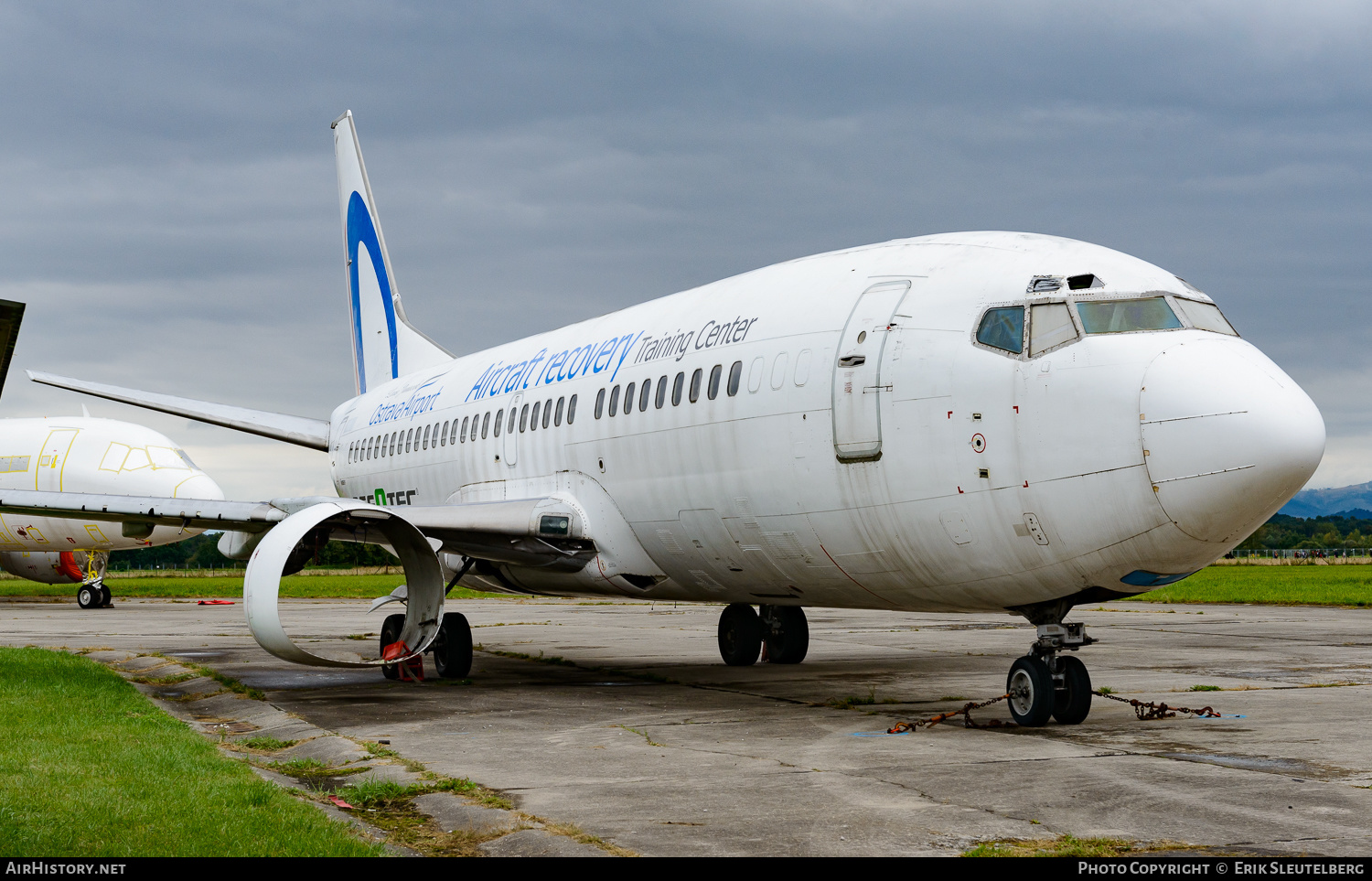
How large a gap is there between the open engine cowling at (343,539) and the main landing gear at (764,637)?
16.3 feet

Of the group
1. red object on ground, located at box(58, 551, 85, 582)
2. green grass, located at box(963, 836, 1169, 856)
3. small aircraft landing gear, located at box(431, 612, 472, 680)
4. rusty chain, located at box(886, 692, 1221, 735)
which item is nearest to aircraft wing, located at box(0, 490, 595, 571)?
small aircraft landing gear, located at box(431, 612, 472, 680)

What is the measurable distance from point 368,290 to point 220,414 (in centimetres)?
471

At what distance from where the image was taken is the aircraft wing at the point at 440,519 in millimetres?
14062

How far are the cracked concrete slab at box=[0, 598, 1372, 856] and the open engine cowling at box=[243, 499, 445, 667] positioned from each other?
28.5 inches

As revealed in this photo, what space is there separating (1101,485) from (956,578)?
1.63m

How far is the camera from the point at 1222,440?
8367mm

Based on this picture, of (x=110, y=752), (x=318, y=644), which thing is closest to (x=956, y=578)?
(x=110, y=752)

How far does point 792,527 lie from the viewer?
11141mm

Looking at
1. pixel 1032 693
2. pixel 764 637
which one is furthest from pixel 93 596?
pixel 1032 693

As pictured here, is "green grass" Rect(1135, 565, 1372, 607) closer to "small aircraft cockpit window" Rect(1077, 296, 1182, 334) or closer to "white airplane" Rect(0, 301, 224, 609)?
"small aircraft cockpit window" Rect(1077, 296, 1182, 334)

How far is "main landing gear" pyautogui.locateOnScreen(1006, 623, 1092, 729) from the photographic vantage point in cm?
973

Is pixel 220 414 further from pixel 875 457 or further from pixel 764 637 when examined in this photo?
pixel 875 457

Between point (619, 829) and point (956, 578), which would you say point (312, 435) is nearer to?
point (956, 578)

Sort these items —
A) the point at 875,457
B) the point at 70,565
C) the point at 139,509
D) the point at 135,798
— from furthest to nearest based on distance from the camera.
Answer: the point at 70,565 → the point at 139,509 → the point at 875,457 → the point at 135,798
